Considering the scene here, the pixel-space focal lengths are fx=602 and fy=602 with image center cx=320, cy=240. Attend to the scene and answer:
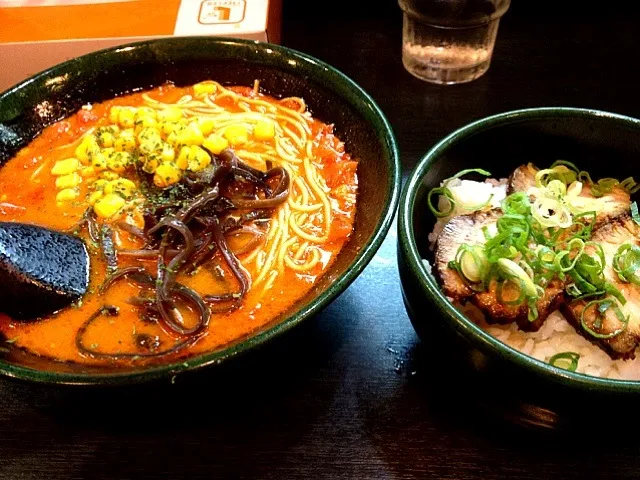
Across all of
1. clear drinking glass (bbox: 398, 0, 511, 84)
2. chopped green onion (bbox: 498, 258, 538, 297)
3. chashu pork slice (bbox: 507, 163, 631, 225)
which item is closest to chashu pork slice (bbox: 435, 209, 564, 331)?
chopped green onion (bbox: 498, 258, 538, 297)

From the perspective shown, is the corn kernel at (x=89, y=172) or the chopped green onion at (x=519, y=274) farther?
the corn kernel at (x=89, y=172)

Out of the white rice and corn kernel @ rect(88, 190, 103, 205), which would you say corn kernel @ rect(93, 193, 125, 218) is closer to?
corn kernel @ rect(88, 190, 103, 205)

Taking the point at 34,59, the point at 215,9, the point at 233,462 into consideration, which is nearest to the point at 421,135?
the point at 215,9

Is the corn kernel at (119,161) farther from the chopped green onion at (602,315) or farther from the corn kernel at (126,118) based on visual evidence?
the chopped green onion at (602,315)

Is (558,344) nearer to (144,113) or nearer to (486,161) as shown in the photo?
(486,161)

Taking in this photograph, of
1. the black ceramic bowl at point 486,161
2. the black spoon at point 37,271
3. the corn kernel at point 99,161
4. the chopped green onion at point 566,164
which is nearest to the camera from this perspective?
the black ceramic bowl at point 486,161

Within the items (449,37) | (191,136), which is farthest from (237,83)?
(449,37)

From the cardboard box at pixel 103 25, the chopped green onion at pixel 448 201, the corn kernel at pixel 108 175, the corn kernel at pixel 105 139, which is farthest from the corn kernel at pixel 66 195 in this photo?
the chopped green onion at pixel 448 201
